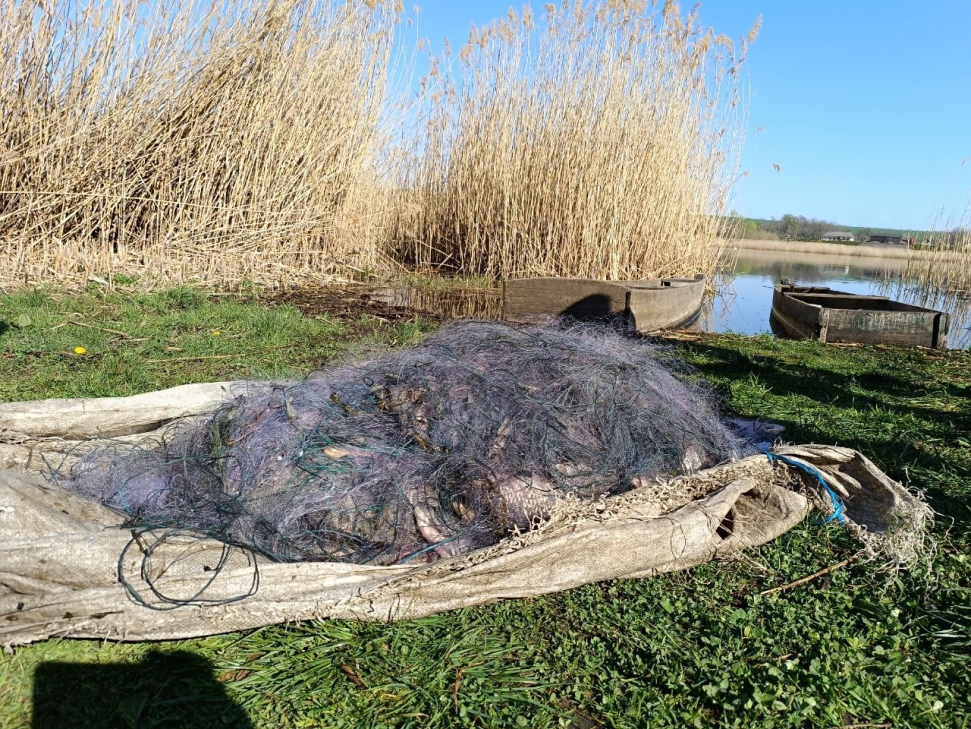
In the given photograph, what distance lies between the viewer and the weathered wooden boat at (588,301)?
7.04 metres

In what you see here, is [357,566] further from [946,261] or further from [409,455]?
[946,261]

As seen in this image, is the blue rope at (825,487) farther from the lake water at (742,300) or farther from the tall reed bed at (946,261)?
the tall reed bed at (946,261)

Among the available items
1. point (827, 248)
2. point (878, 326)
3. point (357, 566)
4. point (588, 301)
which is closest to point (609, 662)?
point (357, 566)

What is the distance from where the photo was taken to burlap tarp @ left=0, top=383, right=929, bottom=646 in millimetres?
1906

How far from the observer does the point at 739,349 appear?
6.25m

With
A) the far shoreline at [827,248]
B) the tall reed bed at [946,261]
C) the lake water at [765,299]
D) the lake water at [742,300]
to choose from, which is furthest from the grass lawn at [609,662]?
the far shoreline at [827,248]

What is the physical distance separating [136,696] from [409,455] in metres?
1.04

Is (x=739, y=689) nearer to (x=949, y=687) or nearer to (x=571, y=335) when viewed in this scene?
(x=949, y=687)

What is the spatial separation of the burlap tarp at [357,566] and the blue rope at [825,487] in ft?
0.07

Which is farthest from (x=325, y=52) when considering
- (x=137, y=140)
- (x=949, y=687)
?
(x=949, y=687)

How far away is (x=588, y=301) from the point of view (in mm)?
7297

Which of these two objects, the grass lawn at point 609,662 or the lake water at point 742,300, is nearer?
the grass lawn at point 609,662

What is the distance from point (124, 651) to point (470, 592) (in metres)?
0.91

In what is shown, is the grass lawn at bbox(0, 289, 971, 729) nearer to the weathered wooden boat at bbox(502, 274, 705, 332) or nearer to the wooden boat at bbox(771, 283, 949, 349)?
the weathered wooden boat at bbox(502, 274, 705, 332)
